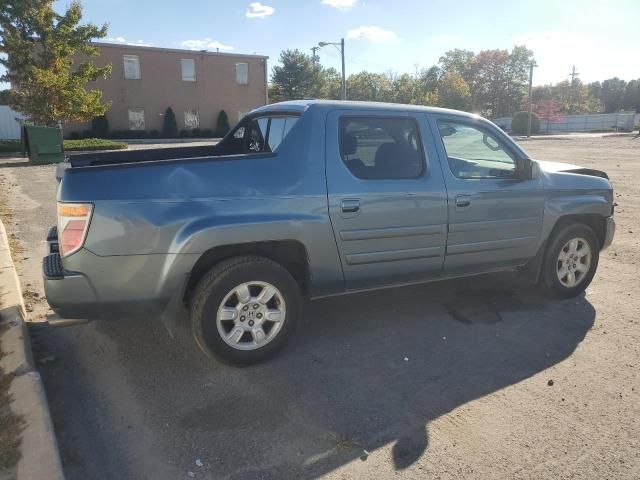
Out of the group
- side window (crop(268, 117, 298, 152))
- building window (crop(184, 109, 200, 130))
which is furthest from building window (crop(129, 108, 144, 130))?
side window (crop(268, 117, 298, 152))

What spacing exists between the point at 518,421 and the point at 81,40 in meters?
26.7

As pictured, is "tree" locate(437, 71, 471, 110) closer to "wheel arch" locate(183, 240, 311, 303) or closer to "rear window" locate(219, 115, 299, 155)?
"rear window" locate(219, 115, 299, 155)

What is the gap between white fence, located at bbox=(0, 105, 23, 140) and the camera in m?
33.2

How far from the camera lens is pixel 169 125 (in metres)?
36.0

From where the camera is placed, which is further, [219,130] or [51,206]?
[219,130]

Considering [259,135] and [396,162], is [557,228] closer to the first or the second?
[396,162]

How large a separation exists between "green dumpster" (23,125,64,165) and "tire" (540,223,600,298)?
62.8ft

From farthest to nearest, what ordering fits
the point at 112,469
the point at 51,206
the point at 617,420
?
the point at 51,206, the point at 617,420, the point at 112,469

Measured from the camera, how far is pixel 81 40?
24.0 m

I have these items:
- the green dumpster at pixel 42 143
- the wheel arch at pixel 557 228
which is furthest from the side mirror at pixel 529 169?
the green dumpster at pixel 42 143

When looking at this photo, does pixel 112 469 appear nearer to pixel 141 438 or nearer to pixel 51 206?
pixel 141 438

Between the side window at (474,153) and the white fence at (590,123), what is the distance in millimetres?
63608

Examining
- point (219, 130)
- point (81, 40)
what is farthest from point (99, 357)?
point (219, 130)

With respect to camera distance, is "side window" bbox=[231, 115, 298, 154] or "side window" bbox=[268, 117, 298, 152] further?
"side window" bbox=[231, 115, 298, 154]
